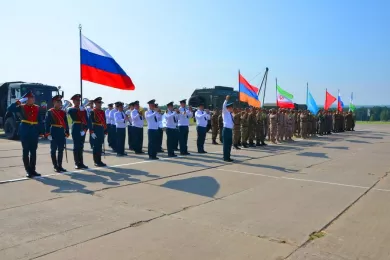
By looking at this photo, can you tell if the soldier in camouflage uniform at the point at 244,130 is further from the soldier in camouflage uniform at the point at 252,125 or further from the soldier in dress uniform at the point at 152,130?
the soldier in dress uniform at the point at 152,130

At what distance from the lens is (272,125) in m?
16.3

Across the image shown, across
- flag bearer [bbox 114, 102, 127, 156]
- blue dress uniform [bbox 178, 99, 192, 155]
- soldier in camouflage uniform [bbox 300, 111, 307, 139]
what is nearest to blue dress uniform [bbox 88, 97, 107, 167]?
flag bearer [bbox 114, 102, 127, 156]

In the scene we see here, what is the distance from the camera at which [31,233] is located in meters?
4.24

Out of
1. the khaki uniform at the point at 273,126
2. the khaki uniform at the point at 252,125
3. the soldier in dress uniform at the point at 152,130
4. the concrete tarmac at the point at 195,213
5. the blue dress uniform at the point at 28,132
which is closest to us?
the concrete tarmac at the point at 195,213

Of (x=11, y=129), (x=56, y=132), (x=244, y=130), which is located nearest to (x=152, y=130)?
(x=56, y=132)

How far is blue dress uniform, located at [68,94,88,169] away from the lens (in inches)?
340

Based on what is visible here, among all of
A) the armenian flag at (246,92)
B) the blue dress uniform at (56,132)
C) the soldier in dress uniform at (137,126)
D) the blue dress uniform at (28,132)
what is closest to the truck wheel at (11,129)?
the soldier in dress uniform at (137,126)

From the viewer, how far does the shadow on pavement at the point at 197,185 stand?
6391 mm

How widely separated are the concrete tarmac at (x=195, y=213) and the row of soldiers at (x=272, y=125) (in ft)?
16.5

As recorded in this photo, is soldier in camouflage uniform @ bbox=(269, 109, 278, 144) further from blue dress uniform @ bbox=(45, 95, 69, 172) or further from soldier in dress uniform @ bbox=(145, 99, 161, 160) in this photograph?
blue dress uniform @ bbox=(45, 95, 69, 172)

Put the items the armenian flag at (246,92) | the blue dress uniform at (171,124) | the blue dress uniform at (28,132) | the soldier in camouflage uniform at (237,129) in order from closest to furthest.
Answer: the blue dress uniform at (28,132) → the blue dress uniform at (171,124) → the soldier in camouflage uniform at (237,129) → the armenian flag at (246,92)

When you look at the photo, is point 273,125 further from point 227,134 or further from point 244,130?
point 227,134

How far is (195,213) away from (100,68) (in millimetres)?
6501

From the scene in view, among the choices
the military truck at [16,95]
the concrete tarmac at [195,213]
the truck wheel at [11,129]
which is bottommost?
the concrete tarmac at [195,213]
